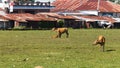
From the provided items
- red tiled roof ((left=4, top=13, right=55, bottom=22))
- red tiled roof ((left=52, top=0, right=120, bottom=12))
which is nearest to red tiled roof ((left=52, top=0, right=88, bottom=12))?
red tiled roof ((left=52, top=0, right=120, bottom=12))

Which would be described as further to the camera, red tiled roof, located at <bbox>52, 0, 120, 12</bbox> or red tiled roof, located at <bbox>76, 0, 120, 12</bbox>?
red tiled roof, located at <bbox>52, 0, 120, 12</bbox>

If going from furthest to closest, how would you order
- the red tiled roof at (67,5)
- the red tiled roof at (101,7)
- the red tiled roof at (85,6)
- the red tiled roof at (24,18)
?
the red tiled roof at (67,5) → the red tiled roof at (85,6) → the red tiled roof at (101,7) → the red tiled roof at (24,18)

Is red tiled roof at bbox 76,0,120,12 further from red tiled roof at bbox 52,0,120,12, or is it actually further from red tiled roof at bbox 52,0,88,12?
red tiled roof at bbox 52,0,88,12

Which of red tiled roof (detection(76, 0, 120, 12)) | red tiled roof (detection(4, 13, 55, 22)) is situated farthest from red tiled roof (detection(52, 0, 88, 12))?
red tiled roof (detection(4, 13, 55, 22))

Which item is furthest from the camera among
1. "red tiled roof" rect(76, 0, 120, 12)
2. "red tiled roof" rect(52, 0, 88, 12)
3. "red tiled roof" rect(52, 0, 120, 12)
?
"red tiled roof" rect(52, 0, 88, 12)

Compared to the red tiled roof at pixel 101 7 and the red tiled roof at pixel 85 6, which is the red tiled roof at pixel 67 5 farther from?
the red tiled roof at pixel 101 7

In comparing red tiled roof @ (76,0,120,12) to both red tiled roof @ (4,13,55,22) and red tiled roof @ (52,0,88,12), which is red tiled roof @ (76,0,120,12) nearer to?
red tiled roof @ (52,0,88,12)

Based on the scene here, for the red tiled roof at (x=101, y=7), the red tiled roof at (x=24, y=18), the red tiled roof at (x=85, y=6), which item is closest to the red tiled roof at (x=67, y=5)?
the red tiled roof at (x=85, y=6)

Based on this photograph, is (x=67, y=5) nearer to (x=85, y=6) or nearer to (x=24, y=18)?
(x=85, y=6)

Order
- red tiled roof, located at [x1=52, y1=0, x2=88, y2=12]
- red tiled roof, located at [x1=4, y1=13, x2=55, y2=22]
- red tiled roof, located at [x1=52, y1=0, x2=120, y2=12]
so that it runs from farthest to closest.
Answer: red tiled roof, located at [x1=52, y1=0, x2=88, y2=12] → red tiled roof, located at [x1=52, y1=0, x2=120, y2=12] → red tiled roof, located at [x1=4, y1=13, x2=55, y2=22]

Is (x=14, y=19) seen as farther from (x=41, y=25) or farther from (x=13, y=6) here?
(x=13, y=6)

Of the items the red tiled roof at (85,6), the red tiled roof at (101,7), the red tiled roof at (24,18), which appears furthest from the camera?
the red tiled roof at (85,6)

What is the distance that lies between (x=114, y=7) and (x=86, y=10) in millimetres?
9396

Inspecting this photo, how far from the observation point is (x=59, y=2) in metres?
123
